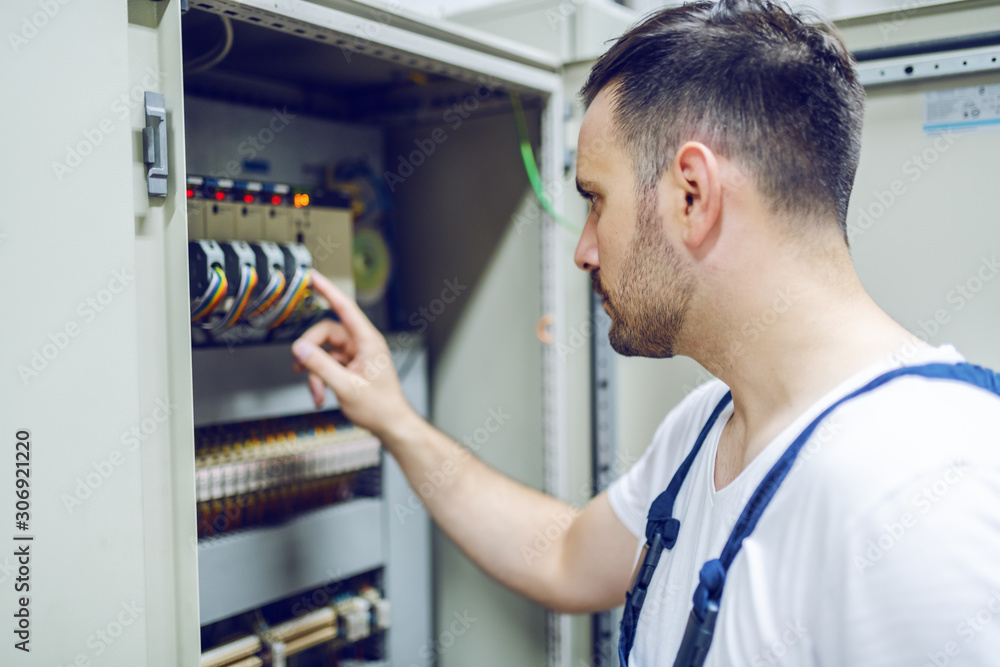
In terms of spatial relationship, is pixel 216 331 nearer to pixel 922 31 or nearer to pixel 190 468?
pixel 190 468

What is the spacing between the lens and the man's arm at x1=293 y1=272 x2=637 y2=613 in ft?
3.63

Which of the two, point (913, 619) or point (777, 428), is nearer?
point (913, 619)

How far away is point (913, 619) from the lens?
59cm

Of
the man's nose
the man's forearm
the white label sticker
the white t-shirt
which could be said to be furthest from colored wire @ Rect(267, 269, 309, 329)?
the white label sticker

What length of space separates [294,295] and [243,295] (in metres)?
0.09

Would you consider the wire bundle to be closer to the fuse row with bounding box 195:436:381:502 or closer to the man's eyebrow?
the fuse row with bounding box 195:436:381:502

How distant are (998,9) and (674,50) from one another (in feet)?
1.59

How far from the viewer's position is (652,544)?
0.90 metres

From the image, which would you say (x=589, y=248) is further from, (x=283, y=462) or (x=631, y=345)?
(x=283, y=462)

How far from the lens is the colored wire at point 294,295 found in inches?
41.8

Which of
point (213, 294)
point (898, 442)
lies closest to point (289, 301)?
point (213, 294)

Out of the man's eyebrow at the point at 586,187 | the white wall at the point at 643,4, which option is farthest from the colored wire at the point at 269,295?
the white wall at the point at 643,4

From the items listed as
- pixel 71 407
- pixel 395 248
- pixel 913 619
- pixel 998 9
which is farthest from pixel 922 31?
pixel 71 407

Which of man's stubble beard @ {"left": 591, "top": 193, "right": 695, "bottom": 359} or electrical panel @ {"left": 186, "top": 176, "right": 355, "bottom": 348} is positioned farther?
electrical panel @ {"left": 186, "top": 176, "right": 355, "bottom": 348}
